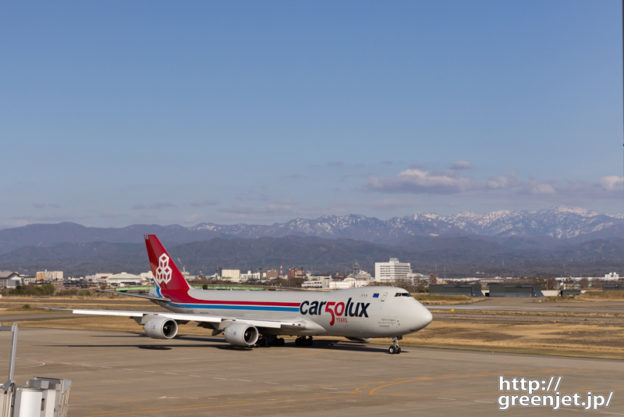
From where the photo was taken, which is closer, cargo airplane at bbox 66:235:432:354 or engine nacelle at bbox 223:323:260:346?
cargo airplane at bbox 66:235:432:354

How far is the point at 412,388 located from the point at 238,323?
→ 70.6 ft

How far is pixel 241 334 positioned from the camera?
170 feet

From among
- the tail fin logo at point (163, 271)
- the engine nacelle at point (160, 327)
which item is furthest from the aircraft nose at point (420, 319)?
the tail fin logo at point (163, 271)

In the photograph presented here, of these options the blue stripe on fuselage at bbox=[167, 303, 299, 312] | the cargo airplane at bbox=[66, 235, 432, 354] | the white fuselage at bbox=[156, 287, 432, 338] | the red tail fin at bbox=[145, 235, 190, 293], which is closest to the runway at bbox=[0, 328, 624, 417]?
the cargo airplane at bbox=[66, 235, 432, 354]

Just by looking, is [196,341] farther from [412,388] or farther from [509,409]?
[509,409]

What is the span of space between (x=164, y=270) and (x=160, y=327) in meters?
11.1

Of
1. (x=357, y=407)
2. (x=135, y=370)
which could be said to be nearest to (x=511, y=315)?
(x=135, y=370)

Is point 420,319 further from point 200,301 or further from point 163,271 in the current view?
point 163,271

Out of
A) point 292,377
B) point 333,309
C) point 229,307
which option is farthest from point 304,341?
point 292,377

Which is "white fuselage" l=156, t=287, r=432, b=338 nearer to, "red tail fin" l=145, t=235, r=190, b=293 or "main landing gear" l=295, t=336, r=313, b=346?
"main landing gear" l=295, t=336, r=313, b=346

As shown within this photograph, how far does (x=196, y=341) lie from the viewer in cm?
6081

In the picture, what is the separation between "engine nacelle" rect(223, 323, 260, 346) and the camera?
51938 millimetres

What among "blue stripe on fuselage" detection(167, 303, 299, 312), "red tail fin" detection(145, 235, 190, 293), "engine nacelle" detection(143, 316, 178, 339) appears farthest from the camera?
"red tail fin" detection(145, 235, 190, 293)

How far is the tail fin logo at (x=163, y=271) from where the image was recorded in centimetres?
6366
